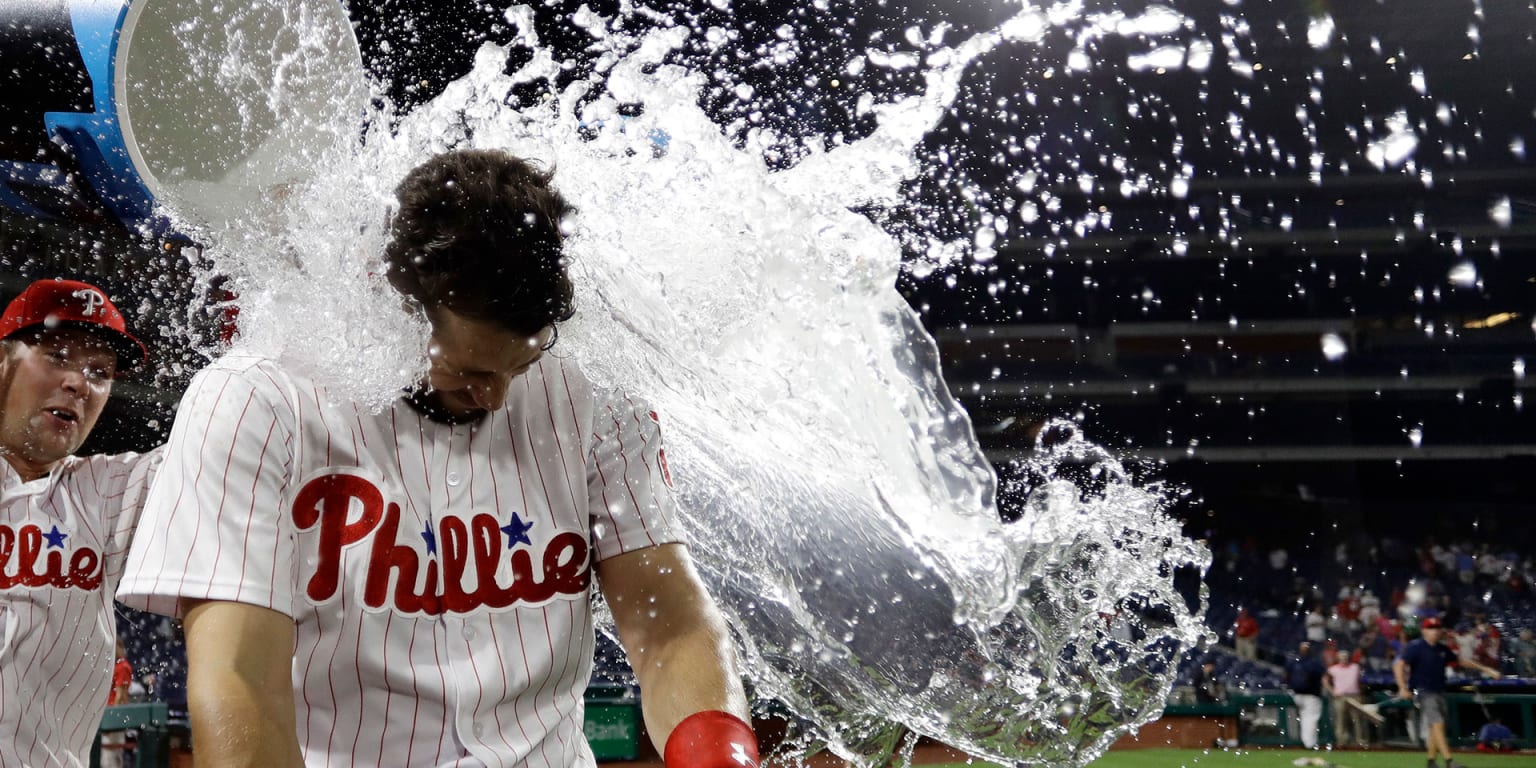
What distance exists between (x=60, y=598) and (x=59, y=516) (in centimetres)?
14

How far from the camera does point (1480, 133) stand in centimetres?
1529

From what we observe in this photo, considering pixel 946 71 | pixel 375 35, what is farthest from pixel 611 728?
pixel 375 35

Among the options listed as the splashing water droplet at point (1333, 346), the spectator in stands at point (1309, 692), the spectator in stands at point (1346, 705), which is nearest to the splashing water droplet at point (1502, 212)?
the splashing water droplet at point (1333, 346)

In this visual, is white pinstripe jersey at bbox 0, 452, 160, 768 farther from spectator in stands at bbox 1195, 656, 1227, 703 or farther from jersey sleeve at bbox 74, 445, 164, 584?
spectator in stands at bbox 1195, 656, 1227, 703

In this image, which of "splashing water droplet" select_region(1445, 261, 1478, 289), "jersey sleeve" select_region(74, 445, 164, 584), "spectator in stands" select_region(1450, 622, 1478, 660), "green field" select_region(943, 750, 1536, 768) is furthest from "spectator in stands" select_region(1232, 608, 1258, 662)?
"jersey sleeve" select_region(74, 445, 164, 584)

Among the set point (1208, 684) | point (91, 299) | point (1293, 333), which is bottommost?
point (1208, 684)

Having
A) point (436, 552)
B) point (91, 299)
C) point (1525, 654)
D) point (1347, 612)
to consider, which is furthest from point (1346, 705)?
point (436, 552)

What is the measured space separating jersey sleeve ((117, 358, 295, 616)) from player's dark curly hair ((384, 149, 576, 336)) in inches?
7.0

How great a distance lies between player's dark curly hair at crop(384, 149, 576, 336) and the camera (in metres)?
0.98

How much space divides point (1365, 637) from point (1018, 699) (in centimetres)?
1273

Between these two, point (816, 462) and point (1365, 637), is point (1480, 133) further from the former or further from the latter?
point (816, 462)

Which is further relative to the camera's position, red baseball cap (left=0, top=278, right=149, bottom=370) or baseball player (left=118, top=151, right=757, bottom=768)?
red baseball cap (left=0, top=278, right=149, bottom=370)

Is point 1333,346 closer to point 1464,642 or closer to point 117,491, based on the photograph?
point 1464,642

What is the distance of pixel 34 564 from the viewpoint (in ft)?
5.84
